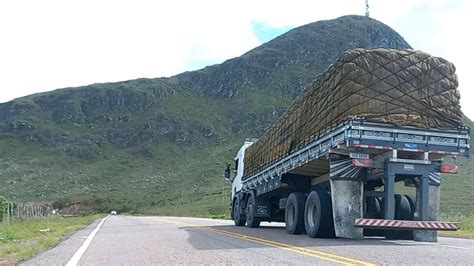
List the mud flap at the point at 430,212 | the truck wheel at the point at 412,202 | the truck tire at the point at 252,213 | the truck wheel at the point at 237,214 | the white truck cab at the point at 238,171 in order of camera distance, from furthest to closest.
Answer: the white truck cab at the point at 238,171, the truck wheel at the point at 237,214, the truck tire at the point at 252,213, the truck wheel at the point at 412,202, the mud flap at the point at 430,212

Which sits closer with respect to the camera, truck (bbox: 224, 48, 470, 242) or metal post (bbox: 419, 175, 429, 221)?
truck (bbox: 224, 48, 470, 242)

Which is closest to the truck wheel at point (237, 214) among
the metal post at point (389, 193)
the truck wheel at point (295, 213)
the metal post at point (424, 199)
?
the truck wheel at point (295, 213)

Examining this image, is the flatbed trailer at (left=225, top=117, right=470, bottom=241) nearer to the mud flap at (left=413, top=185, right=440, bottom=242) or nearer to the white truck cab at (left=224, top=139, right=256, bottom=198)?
the mud flap at (left=413, top=185, right=440, bottom=242)

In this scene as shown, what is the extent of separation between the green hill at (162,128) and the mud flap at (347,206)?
3571 centimetres

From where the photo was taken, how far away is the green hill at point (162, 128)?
90.1 metres

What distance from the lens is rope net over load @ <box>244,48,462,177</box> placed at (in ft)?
51.3

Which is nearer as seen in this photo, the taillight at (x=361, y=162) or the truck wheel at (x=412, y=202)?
the taillight at (x=361, y=162)

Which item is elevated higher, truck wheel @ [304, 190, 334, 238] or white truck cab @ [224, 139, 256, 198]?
white truck cab @ [224, 139, 256, 198]

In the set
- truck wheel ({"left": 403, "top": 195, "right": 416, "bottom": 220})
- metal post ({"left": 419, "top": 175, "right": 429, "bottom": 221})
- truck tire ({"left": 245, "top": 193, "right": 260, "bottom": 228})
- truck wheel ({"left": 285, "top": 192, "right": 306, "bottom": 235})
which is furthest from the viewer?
truck tire ({"left": 245, "top": 193, "right": 260, "bottom": 228})

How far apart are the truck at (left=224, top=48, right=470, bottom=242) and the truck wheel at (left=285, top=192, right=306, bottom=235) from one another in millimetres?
42

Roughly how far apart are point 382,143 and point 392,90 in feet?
5.73

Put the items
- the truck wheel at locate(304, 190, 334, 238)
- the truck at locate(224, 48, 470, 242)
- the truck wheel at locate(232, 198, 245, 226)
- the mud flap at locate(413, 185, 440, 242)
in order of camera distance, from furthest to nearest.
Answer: the truck wheel at locate(232, 198, 245, 226), the truck wheel at locate(304, 190, 334, 238), the mud flap at locate(413, 185, 440, 242), the truck at locate(224, 48, 470, 242)

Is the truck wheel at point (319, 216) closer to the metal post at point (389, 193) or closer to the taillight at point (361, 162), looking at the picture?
the metal post at point (389, 193)

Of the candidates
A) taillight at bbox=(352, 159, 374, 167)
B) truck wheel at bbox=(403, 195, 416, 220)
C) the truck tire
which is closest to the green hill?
the truck tire
